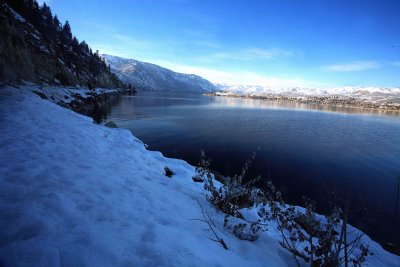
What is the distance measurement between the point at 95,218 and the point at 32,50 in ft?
189

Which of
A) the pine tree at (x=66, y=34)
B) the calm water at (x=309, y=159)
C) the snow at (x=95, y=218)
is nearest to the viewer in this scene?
the snow at (x=95, y=218)

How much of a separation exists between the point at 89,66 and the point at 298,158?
4767 inches

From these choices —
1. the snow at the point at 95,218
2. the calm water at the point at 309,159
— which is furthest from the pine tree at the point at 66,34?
the snow at the point at 95,218

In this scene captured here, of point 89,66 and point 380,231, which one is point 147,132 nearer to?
point 380,231

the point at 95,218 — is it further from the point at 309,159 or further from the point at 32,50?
the point at 32,50

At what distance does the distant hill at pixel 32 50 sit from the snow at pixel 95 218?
23.2m

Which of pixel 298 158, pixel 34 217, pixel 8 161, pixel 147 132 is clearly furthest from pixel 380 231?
pixel 147 132

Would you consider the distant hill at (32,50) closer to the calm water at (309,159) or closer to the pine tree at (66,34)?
the pine tree at (66,34)

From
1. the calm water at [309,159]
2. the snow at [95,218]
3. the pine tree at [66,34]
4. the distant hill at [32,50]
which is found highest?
the pine tree at [66,34]

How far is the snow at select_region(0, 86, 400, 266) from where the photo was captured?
11.9ft

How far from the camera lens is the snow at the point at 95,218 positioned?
11.9 ft

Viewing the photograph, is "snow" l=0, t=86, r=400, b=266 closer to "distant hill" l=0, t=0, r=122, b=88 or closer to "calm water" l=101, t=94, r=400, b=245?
"calm water" l=101, t=94, r=400, b=245

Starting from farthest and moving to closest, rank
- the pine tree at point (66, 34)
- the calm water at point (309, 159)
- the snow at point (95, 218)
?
the pine tree at point (66, 34) < the calm water at point (309, 159) < the snow at point (95, 218)

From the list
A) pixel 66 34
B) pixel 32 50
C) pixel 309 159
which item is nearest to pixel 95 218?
pixel 309 159
